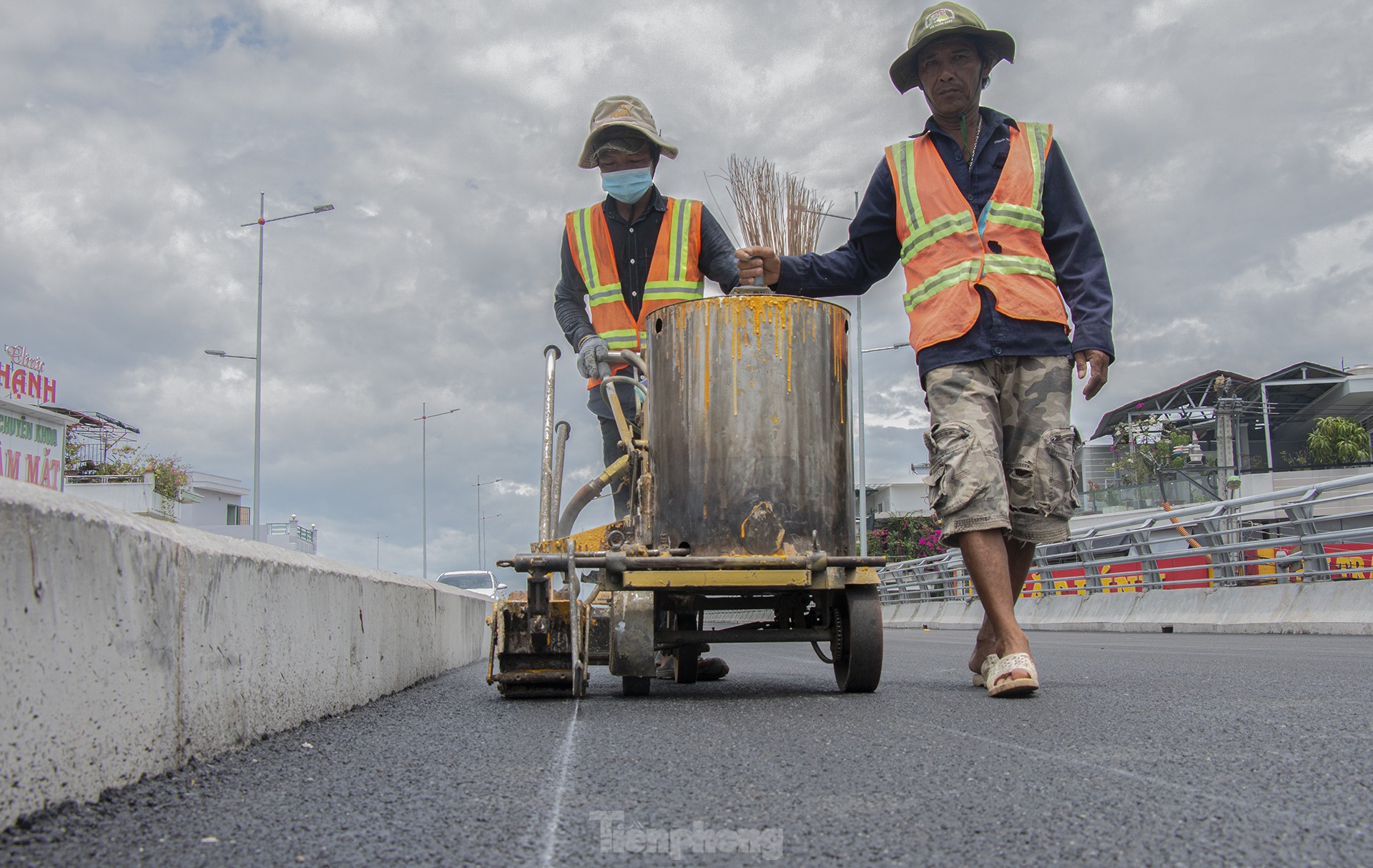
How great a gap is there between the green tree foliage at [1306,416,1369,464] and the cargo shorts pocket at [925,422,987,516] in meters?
55.8

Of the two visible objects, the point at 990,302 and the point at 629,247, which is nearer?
the point at 990,302

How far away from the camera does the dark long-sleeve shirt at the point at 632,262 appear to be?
19.6 ft

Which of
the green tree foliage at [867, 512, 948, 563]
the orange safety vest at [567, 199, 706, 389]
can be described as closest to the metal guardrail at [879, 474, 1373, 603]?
the orange safety vest at [567, 199, 706, 389]

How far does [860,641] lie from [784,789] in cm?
211

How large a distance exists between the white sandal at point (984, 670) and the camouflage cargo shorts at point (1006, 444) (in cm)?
45

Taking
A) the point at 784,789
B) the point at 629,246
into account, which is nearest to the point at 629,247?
the point at 629,246

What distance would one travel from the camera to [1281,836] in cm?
177

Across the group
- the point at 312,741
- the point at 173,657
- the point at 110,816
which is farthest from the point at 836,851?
the point at 312,741

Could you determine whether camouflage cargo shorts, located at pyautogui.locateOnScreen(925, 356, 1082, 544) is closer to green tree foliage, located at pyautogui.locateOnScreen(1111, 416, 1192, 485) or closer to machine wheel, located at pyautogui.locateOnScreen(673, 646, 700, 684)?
machine wheel, located at pyautogui.locateOnScreen(673, 646, 700, 684)

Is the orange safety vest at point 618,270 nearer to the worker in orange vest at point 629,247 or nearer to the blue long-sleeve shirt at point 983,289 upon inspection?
the worker in orange vest at point 629,247

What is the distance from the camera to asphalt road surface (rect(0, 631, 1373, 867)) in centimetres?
176

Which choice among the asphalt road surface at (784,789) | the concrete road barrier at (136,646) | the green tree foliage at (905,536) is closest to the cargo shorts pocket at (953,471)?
the asphalt road surface at (784,789)

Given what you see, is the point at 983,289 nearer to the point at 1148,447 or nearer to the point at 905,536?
the point at 905,536

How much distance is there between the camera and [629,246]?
6012mm
